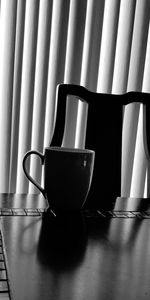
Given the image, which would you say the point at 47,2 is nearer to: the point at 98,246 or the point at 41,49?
the point at 41,49

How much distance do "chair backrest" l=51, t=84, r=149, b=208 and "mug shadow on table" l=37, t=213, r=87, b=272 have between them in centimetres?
49

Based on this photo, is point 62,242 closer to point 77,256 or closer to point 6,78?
point 77,256

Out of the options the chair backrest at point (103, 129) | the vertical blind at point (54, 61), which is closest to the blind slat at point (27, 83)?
the vertical blind at point (54, 61)

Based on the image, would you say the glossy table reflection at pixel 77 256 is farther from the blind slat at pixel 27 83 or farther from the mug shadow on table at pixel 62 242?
the blind slat at pixel 27 83

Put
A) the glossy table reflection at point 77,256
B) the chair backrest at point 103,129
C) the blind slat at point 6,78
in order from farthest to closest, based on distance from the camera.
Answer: the blind slat at point 6,78 → the chair backrest at point 103,129 → the glossy table reflection at point 77,256

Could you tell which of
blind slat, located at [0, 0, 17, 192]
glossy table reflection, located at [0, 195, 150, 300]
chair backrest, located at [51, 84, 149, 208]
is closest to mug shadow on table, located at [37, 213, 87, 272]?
glossy table reflection, located at [0, 195, 150, 300]

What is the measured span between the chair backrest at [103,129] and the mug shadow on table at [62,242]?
490 mm

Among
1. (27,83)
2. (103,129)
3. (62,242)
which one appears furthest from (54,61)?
(62,242)

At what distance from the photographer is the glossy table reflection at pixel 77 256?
308 millimetres

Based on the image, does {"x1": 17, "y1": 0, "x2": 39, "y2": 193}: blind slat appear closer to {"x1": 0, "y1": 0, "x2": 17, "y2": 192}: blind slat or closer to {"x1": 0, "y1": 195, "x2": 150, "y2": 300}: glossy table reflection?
{"x1": 0, "y1": 0, "x2": 17, "y2": 192}: blind slat

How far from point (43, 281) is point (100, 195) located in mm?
460

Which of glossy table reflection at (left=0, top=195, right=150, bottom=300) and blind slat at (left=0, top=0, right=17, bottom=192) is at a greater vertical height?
blind slat at (left=0, top=0, right=17, bottom=192)

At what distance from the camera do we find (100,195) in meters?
0.77

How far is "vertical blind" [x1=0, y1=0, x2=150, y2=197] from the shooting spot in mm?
1555
